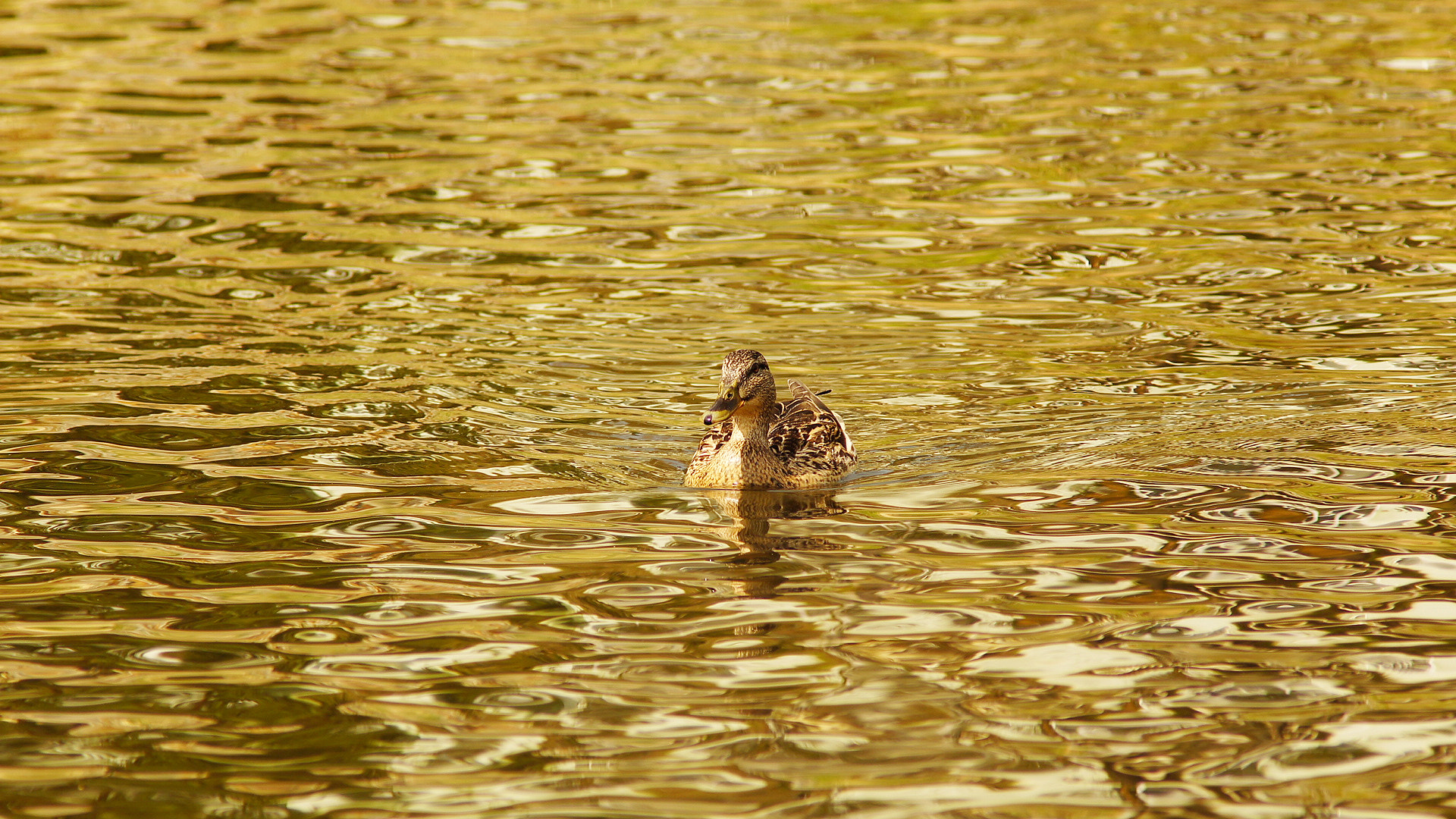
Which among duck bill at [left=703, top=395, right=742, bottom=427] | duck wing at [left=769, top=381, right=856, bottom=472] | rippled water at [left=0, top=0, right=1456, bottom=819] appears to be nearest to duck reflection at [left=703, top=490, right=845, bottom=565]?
rippled water at [left=0, top=0, right=1456, bottom=819]

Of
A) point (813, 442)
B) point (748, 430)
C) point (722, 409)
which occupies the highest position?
point (722, 409)

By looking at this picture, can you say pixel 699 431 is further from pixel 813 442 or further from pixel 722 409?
pixel 722 409

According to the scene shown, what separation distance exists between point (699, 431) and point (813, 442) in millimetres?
1110

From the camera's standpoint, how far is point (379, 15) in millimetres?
25656

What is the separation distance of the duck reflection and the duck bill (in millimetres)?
470

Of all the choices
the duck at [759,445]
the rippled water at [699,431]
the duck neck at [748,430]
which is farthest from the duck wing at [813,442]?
the rippled water at [699,431]

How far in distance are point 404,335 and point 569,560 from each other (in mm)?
4921

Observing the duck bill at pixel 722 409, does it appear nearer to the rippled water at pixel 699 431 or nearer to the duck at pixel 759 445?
the duck at pixel 759 445

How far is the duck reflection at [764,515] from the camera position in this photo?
29.7 feet

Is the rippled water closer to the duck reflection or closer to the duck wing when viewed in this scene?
the duck reflection

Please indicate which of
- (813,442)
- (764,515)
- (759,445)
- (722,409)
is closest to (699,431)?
(759,445)

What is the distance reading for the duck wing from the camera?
1040cm

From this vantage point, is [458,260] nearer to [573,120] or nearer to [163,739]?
[573,120]

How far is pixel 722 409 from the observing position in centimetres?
996
